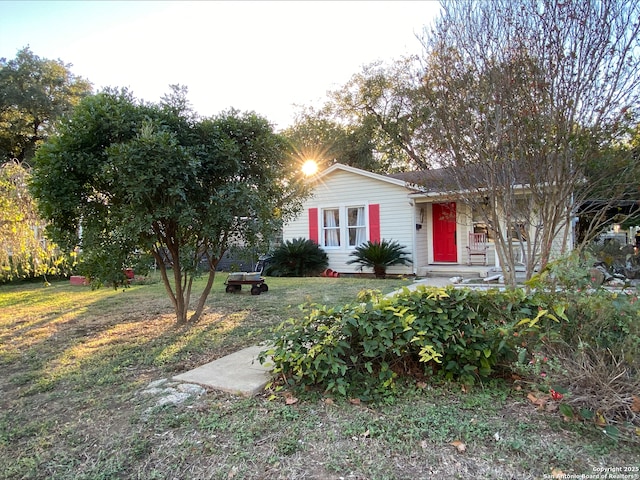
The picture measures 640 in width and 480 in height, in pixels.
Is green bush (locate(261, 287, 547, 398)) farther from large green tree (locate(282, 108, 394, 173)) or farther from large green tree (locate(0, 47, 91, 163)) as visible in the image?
large green tree (locate(282, 108, 394, 173))

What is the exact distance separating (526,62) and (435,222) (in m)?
8.92

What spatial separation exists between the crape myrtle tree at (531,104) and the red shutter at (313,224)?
8265 mm

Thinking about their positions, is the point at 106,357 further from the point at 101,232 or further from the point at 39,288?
the point at 39,288

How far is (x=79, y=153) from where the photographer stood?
4.29m

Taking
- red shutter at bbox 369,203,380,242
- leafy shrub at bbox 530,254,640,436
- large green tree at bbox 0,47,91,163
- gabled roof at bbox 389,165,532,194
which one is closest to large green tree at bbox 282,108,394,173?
red shutter at bbox 369,203,380,242

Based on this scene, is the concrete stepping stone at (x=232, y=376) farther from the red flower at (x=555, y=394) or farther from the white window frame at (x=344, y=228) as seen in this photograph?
the white window frame at (x=344, y=228)

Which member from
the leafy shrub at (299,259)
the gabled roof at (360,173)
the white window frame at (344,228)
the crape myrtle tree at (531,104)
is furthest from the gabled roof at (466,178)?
the leafy shrub at (299,259)

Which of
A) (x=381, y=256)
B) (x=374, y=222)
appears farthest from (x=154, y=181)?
(x=374, y=222)

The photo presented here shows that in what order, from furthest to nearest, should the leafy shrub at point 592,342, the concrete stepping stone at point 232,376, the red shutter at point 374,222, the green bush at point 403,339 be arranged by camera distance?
the red shutter at point 374,222, the concrete stepping stone at point 232,376, the green bush at point 403,339, the leafy shrub at point 592,342

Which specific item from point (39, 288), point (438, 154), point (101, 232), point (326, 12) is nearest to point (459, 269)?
point (438, 154)

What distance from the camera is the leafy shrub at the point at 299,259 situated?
1301 centimetres

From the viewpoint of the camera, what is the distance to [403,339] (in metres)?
2.98

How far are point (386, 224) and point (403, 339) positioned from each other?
387 inches

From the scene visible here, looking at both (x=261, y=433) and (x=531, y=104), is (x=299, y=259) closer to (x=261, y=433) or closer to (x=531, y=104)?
(x=531, y=104)
